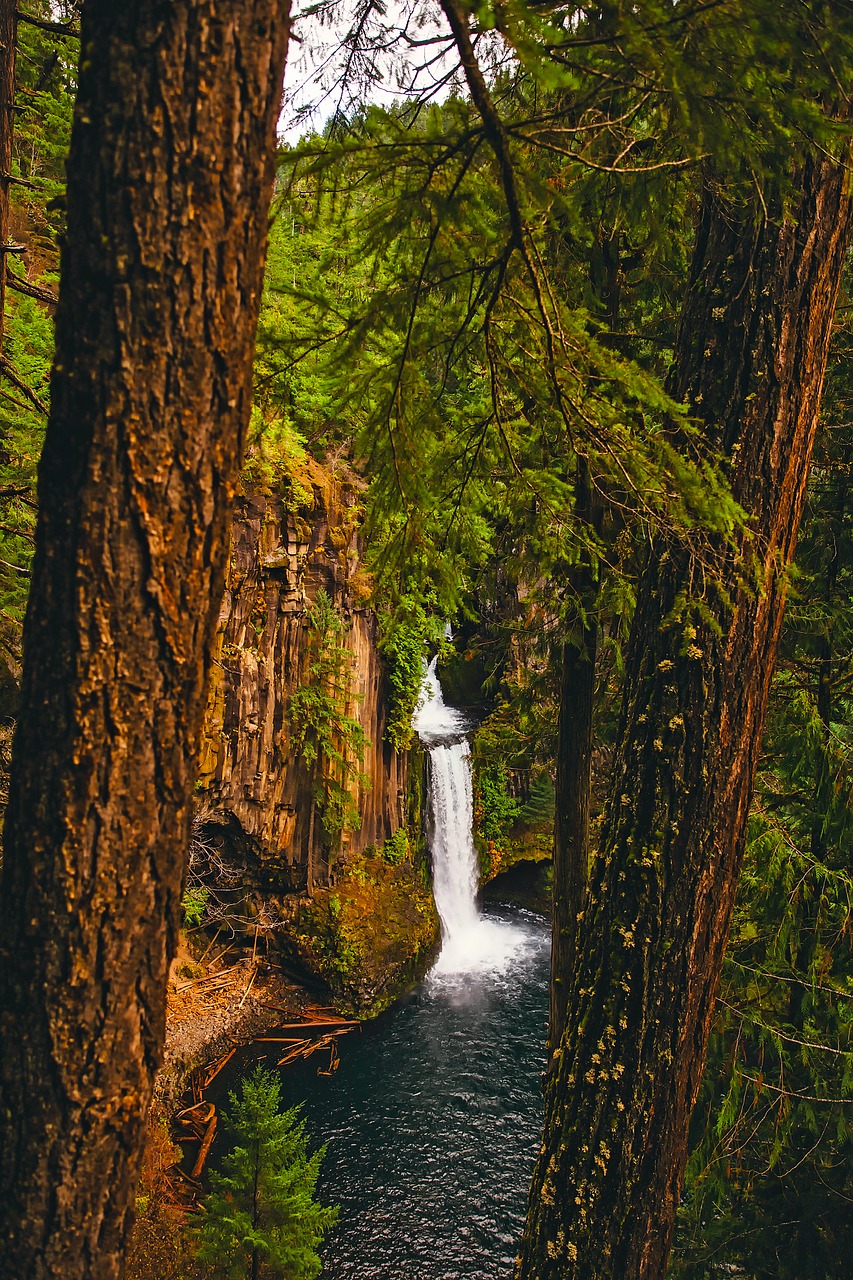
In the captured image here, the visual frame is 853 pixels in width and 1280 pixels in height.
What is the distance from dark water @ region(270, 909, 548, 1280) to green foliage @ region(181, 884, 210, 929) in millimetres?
2569

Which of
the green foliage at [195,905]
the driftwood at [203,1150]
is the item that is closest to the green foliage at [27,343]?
the green foliage at [195,905]

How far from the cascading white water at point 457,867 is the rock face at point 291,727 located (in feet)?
3.07

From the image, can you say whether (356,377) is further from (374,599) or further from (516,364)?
(374,599)

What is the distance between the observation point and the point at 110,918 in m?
1.68

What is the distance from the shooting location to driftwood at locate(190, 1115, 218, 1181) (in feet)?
26.0

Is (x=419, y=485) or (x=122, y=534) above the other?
(x=419, y=485)

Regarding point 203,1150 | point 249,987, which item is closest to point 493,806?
point 249,987

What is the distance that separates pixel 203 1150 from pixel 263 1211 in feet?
11.2

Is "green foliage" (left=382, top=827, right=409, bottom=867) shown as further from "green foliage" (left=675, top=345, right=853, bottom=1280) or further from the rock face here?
"green foliage" (left=675, top=345, right=853, bottom=1280)

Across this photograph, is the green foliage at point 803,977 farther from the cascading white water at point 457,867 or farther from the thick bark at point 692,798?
the cascading white water at point 457,867

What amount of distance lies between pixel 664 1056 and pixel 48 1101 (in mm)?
2146

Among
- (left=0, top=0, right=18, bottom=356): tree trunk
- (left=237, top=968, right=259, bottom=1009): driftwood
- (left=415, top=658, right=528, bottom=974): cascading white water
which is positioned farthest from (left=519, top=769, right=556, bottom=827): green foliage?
(left=0, top=0, right=18, bottom=356): tree trunk

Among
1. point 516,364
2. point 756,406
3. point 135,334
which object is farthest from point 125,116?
point 756,406

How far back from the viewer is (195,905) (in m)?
11.0
